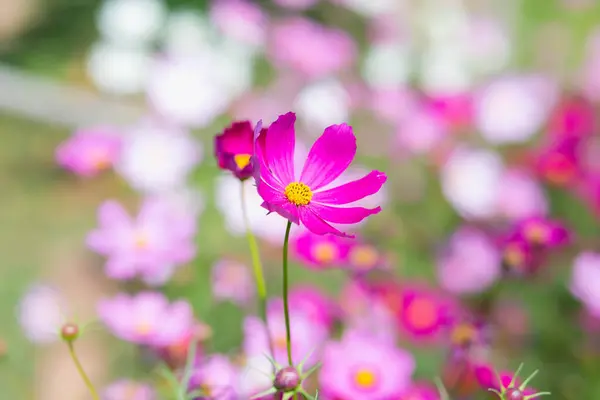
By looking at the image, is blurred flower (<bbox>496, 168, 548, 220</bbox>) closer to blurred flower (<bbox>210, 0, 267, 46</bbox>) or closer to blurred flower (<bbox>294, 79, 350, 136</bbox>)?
blurred flower (<bbox>294, 79, 350, 136</bbox>)

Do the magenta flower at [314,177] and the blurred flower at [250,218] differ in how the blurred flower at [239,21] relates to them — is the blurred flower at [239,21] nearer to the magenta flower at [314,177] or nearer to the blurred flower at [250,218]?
the blurred flower at [250,218]

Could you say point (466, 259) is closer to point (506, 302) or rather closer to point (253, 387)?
point (506, 302)

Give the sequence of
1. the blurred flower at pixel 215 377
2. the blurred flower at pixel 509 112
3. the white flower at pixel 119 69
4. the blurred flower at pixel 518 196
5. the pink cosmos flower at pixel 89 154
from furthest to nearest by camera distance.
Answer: the white flower at pixel 119 69 < the blurred flower at pixel 509 112 < the blurred flower at pixel 518 196 < the pink cosmos flower at pixel 89 154 < the blurred flower at pixel 215 377

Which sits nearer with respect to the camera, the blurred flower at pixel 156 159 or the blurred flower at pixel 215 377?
the blurred flower at pixel 215 377

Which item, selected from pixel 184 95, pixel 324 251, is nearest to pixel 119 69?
pixel 184 95

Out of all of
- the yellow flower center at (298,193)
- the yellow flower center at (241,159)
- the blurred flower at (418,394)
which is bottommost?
the blurred flower at (418,394)

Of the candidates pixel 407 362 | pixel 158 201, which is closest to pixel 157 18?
pixel 158 201

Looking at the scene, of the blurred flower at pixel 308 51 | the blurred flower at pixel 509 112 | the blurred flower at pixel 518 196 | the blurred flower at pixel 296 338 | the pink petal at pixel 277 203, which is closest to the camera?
the pink petal at pixel 277 203

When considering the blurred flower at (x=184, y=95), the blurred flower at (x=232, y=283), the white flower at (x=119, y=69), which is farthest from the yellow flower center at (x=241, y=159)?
the white flower at (x=119, y=69)

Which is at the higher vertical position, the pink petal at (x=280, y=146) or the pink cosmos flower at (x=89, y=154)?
the pink petal at (x=280, y=146)
